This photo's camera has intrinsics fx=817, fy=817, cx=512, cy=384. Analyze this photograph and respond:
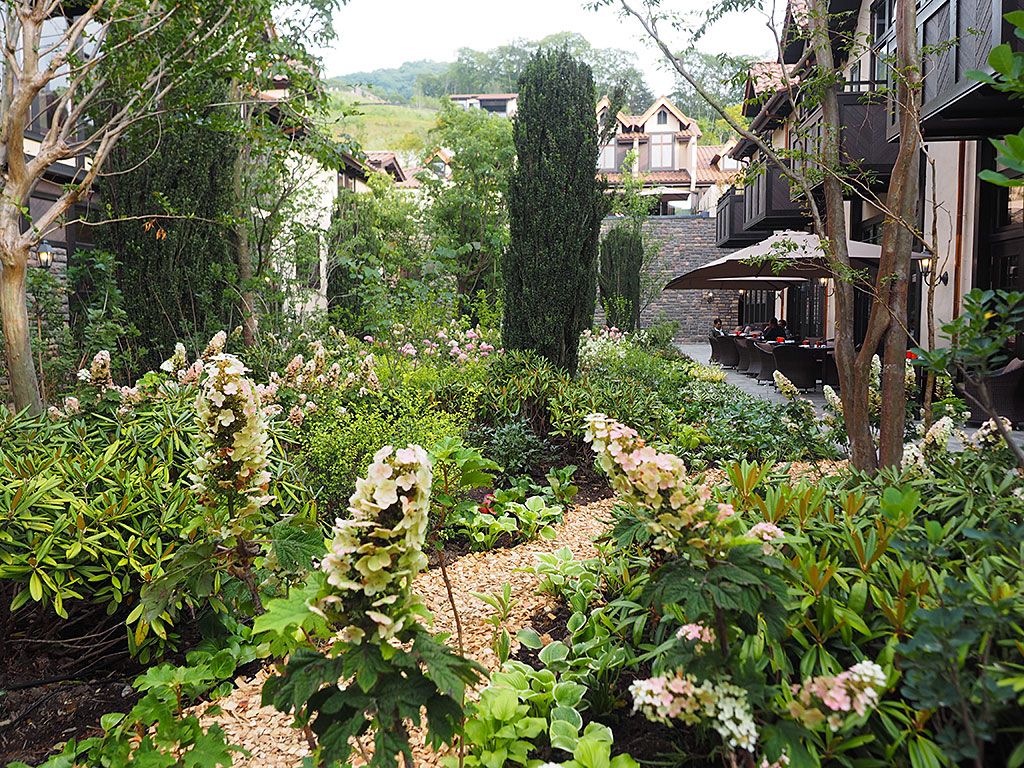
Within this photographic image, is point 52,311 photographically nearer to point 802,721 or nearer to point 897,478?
→ point 897,478

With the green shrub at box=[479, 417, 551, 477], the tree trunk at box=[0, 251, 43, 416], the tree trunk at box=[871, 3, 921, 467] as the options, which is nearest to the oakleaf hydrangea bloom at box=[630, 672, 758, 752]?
the tree trunk at box=[871, 3, 921, 467]

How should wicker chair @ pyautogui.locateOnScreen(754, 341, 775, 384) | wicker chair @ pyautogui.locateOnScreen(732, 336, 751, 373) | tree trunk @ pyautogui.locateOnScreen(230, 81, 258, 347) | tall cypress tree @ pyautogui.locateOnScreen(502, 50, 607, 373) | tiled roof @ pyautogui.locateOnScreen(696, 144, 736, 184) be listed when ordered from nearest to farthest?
1. tall cypress tree @ pyautogui.locateOnScreen(502, 50, 607, 373)
2. tree trunk @ pyautogui.locateOnScreen(230, 81, 258, 347)
3. wicker chair @ pyautogui.locateOnScreen(754, 341, 775, 384)
4. wicker chair @ pyautogui.locateOnScreen(732, 336, 751, 373)
5. tiled roof @ pyautogui.locateOnScreen(696, 144, 736, 184)

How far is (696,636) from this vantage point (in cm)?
185

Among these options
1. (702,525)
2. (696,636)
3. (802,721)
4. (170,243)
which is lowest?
(802,721)

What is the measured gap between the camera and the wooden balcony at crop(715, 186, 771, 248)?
22.6 metres

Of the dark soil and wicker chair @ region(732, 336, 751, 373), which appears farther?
wicker chair @ region(732, 336, 751, 373)

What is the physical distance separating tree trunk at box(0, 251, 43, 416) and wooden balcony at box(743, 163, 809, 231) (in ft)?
45.4

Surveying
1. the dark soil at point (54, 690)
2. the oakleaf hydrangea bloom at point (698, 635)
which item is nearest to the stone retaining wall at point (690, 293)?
the dark soil at point (54, 690)

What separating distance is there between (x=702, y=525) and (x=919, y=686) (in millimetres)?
529

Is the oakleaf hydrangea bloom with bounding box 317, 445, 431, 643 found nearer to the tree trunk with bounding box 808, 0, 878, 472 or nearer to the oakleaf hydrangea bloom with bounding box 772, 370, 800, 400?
the tree trunk with bounding box 808, 0, 878, 472

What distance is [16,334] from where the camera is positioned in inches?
223

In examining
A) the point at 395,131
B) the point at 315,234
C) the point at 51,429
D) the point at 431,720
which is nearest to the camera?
the point at 431,720

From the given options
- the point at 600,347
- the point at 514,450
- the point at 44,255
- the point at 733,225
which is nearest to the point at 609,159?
the point at 733,225

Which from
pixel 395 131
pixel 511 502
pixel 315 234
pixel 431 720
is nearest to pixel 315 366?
pixel 511 502
